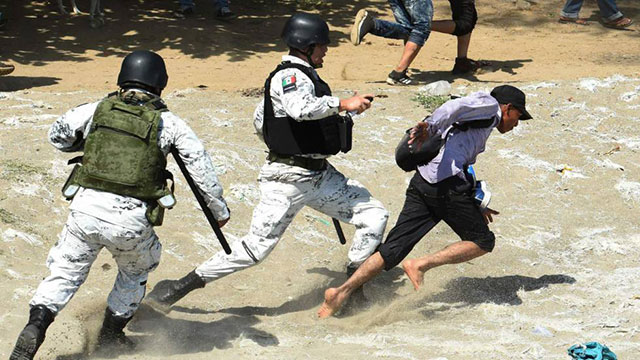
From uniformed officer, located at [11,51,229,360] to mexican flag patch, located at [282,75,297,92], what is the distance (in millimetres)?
678

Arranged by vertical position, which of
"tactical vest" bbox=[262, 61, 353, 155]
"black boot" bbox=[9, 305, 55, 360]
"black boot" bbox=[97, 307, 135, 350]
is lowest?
"black boot" bbox=[97, 307, 135, 350]

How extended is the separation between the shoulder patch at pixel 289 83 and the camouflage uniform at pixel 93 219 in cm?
67

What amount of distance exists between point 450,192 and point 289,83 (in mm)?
1199

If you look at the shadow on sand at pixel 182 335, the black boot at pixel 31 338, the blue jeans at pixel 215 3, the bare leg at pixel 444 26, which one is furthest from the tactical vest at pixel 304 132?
the blue jeans at pixel 215 3

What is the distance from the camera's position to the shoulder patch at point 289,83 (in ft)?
17.1

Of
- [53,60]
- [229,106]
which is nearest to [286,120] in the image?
[229,106]

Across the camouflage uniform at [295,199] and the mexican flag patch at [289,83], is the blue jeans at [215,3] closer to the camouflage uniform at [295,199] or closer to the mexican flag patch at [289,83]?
the camouflage uniform at [295,199]

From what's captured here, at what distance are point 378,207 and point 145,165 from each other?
1.68 metres

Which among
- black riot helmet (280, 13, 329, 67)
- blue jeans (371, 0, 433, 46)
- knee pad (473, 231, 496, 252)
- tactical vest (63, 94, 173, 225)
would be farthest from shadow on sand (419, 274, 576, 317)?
blue jeans (371, 0, 433, 46)

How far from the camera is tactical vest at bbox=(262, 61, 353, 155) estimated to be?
5391 mm

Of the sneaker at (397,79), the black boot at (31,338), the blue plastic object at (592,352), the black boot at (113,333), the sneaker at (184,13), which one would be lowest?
the sneaker at (184,13)

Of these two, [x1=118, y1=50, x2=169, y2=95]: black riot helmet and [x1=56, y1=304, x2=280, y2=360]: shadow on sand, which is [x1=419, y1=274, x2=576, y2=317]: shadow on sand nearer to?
[x1=56, y1=304, x2=280, y2=360]: shadow on sand

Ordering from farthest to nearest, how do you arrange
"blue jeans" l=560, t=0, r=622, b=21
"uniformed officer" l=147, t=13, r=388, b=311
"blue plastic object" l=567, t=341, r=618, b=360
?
"blue jeans" l=560, t=0, r=622, b=21, "uniformed officer" l=147, t=13, r=388, b=311, "blue plastic object" l=567, t=341, r=618, b=360

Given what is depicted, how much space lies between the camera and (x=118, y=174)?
185 inches
